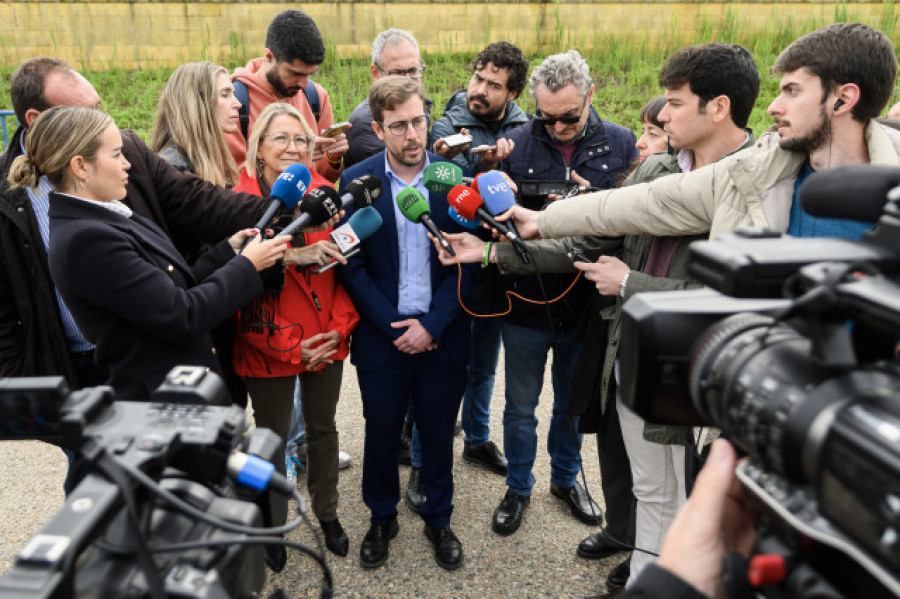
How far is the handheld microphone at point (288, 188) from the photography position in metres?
2.65

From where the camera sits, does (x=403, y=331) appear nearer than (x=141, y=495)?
No

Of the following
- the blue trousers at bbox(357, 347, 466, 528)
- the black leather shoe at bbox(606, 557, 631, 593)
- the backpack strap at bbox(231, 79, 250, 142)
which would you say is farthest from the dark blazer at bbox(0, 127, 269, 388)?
the black leather shoe at bbox(606, 557, 631, 593)

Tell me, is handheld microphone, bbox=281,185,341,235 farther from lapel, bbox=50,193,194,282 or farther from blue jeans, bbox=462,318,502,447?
blue jeans, bbox=462,318,502,447

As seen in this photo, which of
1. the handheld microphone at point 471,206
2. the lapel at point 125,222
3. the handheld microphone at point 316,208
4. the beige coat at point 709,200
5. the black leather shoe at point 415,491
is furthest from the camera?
the black leather shoe at point 415,491

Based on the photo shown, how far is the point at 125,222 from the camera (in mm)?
2242

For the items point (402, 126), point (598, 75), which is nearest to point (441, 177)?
point (402, 126)

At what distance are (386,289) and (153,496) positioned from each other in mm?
2000

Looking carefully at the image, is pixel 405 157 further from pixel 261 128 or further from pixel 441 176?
pixel 261 128

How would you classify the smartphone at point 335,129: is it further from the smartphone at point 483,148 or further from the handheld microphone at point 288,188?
the handheld microphone at point 288,188

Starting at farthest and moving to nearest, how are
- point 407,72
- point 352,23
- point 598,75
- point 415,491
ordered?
point 352,23, point 598,75, point 407,72, point 415,491

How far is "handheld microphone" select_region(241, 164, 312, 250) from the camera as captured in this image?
8.68 feet

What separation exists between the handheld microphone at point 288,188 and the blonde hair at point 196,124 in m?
0.58

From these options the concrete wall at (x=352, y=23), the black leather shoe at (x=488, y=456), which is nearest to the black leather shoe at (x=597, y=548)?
the black leather shoe at (x=488, y=456)

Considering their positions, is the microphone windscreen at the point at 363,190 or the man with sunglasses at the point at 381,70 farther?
the man with sunglasses at the point at 381,70
